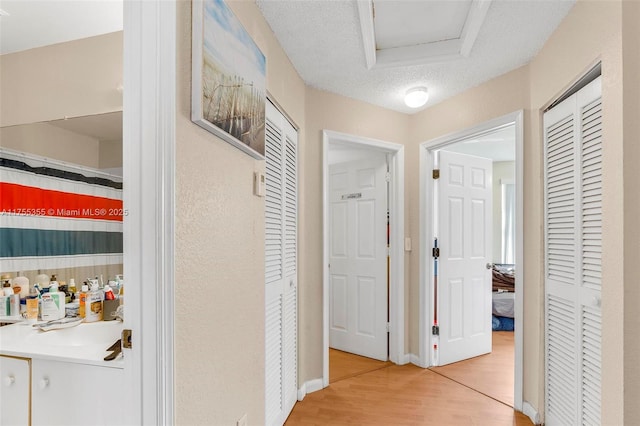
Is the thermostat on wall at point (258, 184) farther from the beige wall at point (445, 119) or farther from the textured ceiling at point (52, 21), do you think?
the beige wall at point (445, 119)

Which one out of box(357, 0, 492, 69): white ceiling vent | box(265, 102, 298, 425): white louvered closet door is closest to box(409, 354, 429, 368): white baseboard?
box(265, 102, 298, 425): white louvered closet door

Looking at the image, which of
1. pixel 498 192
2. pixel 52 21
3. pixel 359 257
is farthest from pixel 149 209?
pixel 498 192

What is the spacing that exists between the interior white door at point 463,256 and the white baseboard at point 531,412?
86 centimetres

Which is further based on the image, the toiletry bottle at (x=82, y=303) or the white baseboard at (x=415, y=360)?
the white baseboard at (x=415, y=360)

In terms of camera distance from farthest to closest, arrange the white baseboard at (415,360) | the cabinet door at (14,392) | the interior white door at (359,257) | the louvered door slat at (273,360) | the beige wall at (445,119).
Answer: the interior white door at (359,257), the white baseboard at (415,360), the beige wall at (445,119), the louvered door slat at (273,360), the cabinet door at (14,392)

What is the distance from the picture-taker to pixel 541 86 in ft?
7.02

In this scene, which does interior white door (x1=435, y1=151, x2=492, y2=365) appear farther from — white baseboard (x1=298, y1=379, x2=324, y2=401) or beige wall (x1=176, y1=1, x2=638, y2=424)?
white baseboard (x1=298, y1=379, x2=324, y2=401)

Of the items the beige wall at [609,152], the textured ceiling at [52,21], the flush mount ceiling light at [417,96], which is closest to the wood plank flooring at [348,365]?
the beige wall at [609,152]

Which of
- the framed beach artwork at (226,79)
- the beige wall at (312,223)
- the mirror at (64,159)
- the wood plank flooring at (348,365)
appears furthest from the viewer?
the wood plank flooring at (348,365)

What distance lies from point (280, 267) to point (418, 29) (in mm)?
1639

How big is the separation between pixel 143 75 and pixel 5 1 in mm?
1267

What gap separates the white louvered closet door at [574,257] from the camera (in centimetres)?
168

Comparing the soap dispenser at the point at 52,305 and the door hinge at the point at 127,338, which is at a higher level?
the door hinge at the point at 127,338

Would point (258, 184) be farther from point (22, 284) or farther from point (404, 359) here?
point (404, 359)
